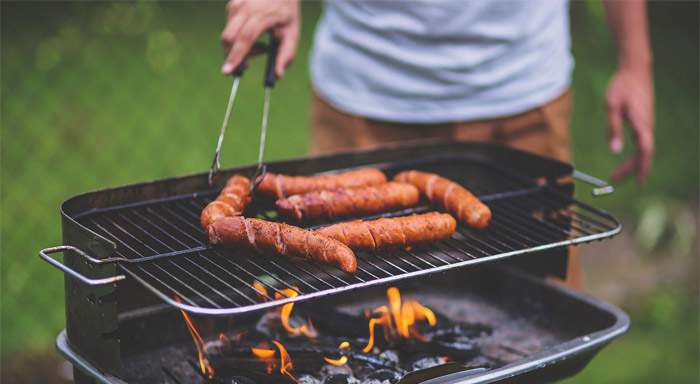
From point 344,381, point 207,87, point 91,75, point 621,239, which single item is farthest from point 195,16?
point 344,381

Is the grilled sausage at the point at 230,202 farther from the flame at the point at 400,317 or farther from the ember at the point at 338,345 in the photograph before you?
the flame at the point at 400,317

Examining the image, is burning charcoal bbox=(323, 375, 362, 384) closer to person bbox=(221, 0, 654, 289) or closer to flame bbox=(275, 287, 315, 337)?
flame bbox=(275, 287, 315, 337)

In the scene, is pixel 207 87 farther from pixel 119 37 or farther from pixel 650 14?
pixel 650 14

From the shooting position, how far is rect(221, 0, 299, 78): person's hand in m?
2.56

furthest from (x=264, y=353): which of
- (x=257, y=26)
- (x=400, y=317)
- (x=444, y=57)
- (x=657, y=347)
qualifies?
(x=657, y=347)

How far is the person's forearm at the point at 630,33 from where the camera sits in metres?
3.46

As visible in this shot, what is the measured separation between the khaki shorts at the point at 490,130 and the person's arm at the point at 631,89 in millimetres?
237

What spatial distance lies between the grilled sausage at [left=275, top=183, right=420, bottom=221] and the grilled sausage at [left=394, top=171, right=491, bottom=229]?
86mm

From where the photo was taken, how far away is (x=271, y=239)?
2105 mm

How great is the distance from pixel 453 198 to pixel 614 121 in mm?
1234

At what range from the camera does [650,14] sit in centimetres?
818

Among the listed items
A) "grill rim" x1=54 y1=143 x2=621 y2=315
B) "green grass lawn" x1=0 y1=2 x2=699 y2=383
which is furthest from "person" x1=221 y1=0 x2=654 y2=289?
"green grass lawn" x1=0 y1=2 x2=699 y2=383

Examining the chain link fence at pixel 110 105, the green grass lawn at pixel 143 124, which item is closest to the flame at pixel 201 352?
the green grass lawn at pixel 143 124

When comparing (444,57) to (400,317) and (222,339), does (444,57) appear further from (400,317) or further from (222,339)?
(222,339)
